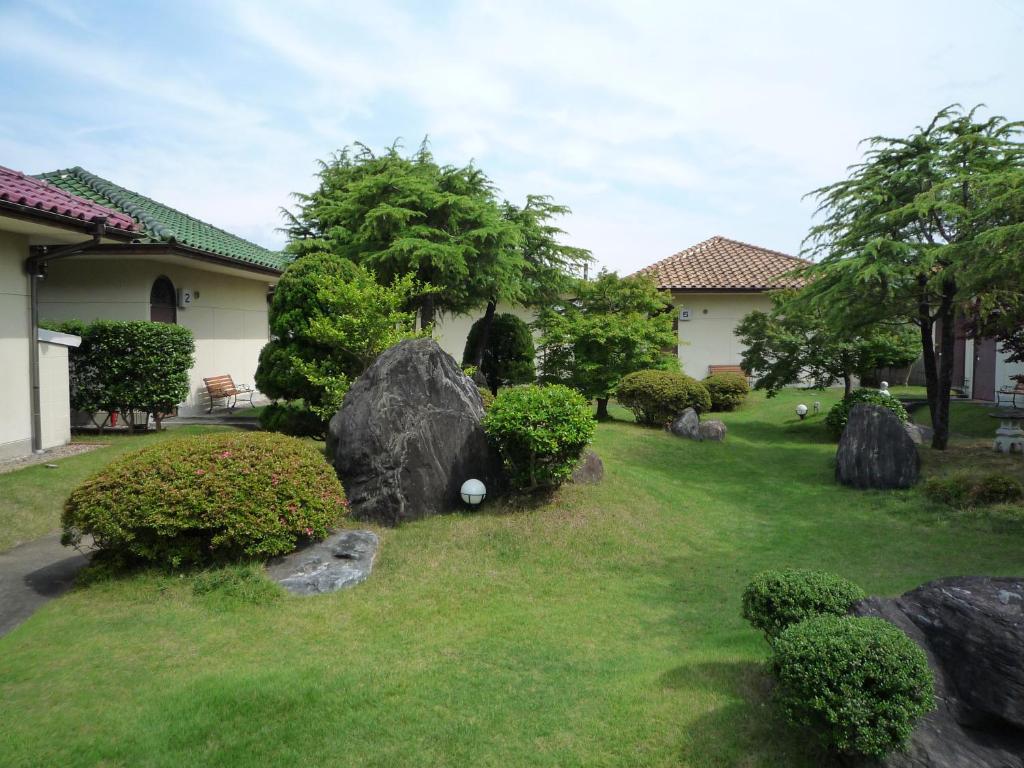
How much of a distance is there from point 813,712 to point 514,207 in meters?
14.4

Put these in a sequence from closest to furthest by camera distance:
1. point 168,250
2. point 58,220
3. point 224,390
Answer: point 58,220
point 168,250
point 224,390

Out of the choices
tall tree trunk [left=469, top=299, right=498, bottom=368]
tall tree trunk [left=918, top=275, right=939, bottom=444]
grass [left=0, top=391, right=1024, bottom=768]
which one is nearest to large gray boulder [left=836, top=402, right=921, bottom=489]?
grass [left=0, top=391, right=1024, bottom=768]

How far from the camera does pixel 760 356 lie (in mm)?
17641

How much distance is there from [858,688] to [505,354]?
46.3ft

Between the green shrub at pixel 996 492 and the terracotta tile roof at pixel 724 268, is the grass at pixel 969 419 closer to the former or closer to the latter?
the green shrub at pixel 996 492

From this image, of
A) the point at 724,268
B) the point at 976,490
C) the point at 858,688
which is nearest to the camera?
the point at 858,688

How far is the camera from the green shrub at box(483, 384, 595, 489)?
795 cm

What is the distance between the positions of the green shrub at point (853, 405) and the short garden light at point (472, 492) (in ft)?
29.2

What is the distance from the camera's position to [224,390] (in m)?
15.1

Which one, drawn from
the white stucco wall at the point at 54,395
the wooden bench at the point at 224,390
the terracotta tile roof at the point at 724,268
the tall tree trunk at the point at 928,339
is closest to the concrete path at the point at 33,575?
the white stucco wall at the point at 54,395

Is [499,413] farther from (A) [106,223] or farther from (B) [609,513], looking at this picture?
(A) [106,223]

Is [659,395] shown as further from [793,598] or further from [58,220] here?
[58,220]

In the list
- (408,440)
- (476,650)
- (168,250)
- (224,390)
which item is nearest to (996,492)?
(408,440)

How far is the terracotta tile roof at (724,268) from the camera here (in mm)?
23391
